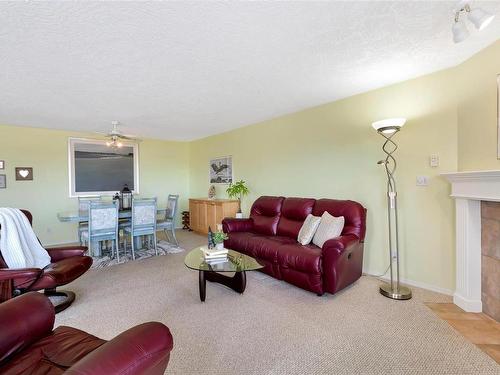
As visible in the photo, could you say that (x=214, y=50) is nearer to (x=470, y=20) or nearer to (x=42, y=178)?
(x=470, y=20)

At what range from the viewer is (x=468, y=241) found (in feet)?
7.78

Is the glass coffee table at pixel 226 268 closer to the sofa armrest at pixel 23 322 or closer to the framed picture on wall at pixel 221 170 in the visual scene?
the sofa armrest at pixel 23 322

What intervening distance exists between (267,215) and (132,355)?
3193 millimetres

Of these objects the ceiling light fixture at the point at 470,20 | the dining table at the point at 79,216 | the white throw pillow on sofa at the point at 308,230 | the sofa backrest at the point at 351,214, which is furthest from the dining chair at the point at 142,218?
the ceiling light fixture at the point at 470,20

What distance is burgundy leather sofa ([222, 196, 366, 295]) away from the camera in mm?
2574

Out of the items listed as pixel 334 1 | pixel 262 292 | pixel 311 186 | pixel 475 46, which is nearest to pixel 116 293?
pixel 262 292

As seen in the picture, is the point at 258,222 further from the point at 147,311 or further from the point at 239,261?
the point at 147,311

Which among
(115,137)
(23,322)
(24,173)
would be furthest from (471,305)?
(24,173)

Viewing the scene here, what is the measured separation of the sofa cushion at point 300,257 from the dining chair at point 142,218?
240cm

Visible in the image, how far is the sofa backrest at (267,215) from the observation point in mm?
3775

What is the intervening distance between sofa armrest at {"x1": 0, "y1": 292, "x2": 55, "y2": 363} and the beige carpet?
31.3 inches

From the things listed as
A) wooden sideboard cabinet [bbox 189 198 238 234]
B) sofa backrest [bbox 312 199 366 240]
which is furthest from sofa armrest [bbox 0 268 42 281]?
wooden sideboard cabinet [bbox 189 198 238 234]

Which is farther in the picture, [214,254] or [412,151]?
[412,151]

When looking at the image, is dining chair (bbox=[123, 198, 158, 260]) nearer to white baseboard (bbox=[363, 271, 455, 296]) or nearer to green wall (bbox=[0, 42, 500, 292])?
green wall (bbox=[0, 42, 500, 292])
